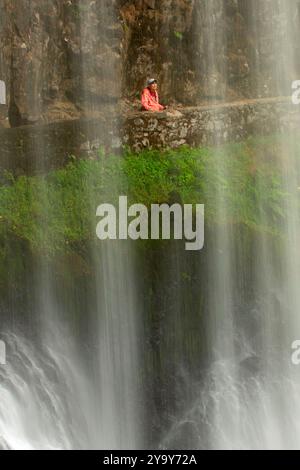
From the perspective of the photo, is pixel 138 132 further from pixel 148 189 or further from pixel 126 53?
pixel 126 53

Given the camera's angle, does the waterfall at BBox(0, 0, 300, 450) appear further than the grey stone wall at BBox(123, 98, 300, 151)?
No

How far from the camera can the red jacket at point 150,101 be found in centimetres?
1347

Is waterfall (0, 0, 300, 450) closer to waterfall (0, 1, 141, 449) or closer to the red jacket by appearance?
waterfall (0, 1, 141, 449)

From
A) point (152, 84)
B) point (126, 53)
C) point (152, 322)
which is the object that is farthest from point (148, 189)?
point (126, 53)

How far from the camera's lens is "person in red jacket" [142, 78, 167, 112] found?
44.2 ft

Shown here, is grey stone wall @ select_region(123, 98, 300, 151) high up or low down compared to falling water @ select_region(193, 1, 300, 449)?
up

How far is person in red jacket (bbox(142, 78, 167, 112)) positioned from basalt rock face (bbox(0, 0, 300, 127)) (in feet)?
2.53

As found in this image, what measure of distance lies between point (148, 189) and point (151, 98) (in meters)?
1.32

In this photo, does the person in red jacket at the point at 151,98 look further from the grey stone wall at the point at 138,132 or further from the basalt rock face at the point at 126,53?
the basalt rock face at the point at 126,53

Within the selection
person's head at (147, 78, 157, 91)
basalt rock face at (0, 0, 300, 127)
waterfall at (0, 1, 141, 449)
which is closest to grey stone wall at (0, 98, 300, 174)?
waterfall at (0, 1, 141, 449)

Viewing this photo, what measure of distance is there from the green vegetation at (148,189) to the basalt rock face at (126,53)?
1.13 meters

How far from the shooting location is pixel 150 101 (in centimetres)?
1352
